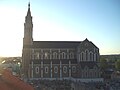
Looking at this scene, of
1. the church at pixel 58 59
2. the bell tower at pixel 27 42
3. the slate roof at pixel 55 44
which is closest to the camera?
the church at pixel 58 59

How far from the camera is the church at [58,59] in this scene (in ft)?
157

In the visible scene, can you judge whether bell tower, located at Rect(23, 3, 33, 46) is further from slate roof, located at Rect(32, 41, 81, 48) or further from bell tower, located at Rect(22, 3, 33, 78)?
slate roof, located at Rect(32, 41, 81, 48)

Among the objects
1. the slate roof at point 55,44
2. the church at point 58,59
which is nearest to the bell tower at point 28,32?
the church at point 58,59

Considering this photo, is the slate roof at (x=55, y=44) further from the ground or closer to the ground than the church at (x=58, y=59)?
further from the ground

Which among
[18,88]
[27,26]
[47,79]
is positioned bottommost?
[47,79]

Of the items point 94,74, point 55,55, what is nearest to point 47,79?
point 55,55

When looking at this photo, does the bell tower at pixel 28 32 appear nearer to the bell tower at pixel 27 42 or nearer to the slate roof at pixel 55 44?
the bell tower at pixel 27 42

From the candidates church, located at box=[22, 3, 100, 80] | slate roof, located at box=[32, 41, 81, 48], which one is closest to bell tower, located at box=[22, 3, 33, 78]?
church, located at box=[22, 3, 100, 80]

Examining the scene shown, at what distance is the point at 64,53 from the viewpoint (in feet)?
167

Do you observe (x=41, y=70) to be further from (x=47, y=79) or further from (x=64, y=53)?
(x=64, y=53)

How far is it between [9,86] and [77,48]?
42.8 metres

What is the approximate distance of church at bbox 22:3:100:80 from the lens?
157 ft

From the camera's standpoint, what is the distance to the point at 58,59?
5053 cm

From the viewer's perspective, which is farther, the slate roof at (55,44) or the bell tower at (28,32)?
the slate roof at (55,44)
